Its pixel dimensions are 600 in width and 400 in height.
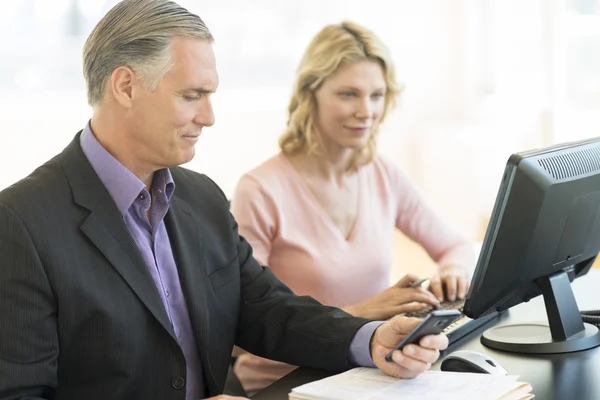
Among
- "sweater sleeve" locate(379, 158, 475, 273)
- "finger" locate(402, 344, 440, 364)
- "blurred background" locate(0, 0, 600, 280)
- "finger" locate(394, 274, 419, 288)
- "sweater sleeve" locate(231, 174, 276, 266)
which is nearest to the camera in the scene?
"finger" locate(402, 344, 440, 364)

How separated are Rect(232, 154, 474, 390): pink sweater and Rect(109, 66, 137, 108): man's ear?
2.84 feet

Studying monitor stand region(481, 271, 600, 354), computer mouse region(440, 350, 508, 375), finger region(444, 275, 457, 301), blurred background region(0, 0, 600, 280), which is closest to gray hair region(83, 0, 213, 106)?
computer mouse region(440, 350, 508, 375)

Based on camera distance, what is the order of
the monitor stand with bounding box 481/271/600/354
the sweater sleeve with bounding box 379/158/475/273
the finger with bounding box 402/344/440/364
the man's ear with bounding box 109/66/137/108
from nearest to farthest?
the finger with bounding box 402/344/440/364
the man's ear with bounding box 109/66/137/108
the monitor stand with bounding box 481/271/600/354
the sweater sleeve with bounding box 379/158/475/273

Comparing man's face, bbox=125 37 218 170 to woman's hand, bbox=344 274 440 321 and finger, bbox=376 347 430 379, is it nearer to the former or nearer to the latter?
finger, bbox=376 347 430 379

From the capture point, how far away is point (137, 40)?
5.19 feet

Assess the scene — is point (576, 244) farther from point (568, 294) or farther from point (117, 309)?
point (117, 309)

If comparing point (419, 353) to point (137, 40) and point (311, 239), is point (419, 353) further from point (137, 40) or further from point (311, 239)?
point (311, 239)

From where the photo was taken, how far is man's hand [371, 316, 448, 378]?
1.49 metres

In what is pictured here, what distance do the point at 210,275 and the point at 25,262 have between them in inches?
17.1

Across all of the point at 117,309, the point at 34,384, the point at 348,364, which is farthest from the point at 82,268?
the point at 348,364

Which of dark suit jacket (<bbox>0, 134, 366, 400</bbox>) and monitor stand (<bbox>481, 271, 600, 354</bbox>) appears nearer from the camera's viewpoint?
dark suit jacket (<bbox>0, 134, 366, 400</bbox>)

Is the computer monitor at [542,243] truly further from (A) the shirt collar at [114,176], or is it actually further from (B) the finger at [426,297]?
(A) the shirt collar at [114,176]

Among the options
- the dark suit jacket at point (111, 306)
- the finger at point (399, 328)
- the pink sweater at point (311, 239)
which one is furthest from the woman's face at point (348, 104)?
the finger at point (399, 328)

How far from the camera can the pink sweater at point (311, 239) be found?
2.45 meters
